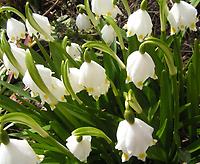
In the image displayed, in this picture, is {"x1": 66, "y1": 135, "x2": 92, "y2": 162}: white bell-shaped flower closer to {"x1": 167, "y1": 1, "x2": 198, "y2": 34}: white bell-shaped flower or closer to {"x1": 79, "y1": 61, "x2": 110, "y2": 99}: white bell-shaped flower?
{"x1": 79, "y1": 61, "x2": 110, "y2": 99}: white bell-shaped flower

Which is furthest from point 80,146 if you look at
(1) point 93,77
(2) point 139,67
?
(2) point 139,67

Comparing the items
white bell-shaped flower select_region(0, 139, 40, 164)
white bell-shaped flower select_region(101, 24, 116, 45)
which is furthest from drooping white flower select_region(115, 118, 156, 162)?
white bell-shaped flower select_region(101, 24, 116, 45)

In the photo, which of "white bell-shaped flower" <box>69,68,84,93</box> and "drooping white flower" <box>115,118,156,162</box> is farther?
"white bell-shaped flower" <box>69,68,84,93</box>

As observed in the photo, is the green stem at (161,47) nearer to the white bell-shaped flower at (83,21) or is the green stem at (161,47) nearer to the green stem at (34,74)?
the green stem at (34,74)

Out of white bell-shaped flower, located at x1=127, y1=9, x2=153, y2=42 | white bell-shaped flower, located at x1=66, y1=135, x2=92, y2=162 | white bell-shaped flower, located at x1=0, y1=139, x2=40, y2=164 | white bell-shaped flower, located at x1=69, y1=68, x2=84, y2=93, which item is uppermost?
white bell-shaped flower, located at x1=127, y1=9, x2=153, y2=42

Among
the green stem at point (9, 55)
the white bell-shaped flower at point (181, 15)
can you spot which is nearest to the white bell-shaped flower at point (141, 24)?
the white bell-shaped flower at point (181, 15)
